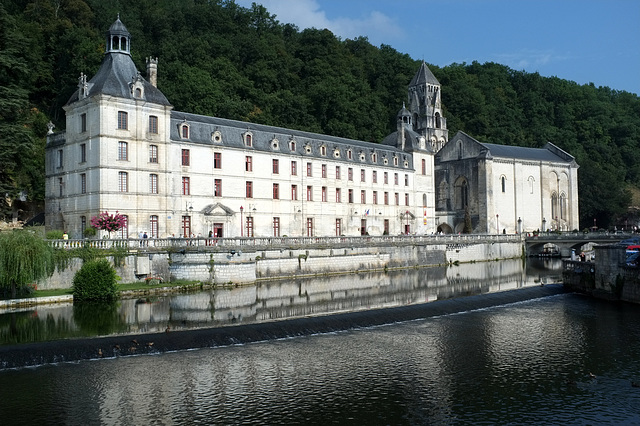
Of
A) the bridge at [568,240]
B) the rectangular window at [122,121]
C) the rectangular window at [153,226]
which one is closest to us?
the rectangular window at [122,121]

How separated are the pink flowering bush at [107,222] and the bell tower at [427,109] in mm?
52887

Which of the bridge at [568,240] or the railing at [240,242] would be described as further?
the bridge at [568,240]

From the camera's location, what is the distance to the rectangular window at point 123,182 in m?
38.7

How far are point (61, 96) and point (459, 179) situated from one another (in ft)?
151

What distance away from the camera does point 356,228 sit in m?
54.8

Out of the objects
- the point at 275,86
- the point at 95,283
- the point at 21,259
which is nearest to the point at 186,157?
the point at 95,283

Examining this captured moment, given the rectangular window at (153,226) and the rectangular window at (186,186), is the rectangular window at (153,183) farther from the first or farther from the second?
the rectangular window at (186,186)

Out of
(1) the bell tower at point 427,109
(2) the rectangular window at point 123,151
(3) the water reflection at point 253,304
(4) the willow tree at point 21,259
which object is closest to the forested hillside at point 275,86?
(2) the rectangular window at point 123,151

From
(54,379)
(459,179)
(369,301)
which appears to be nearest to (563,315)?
(369,301)

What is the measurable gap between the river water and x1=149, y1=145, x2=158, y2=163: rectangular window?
53.0 feet

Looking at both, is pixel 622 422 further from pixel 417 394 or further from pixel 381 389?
pixel 381 389

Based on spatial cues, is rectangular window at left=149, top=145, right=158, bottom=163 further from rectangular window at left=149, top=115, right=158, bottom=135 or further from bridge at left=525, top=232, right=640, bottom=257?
bridge at left=525, top=232, right=640, bottom=257

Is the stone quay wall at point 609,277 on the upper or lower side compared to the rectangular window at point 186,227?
lower

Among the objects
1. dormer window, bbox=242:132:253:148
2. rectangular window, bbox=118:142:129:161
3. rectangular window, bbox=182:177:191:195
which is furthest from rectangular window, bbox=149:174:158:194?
dormer window, bbox=242:132:253:148
